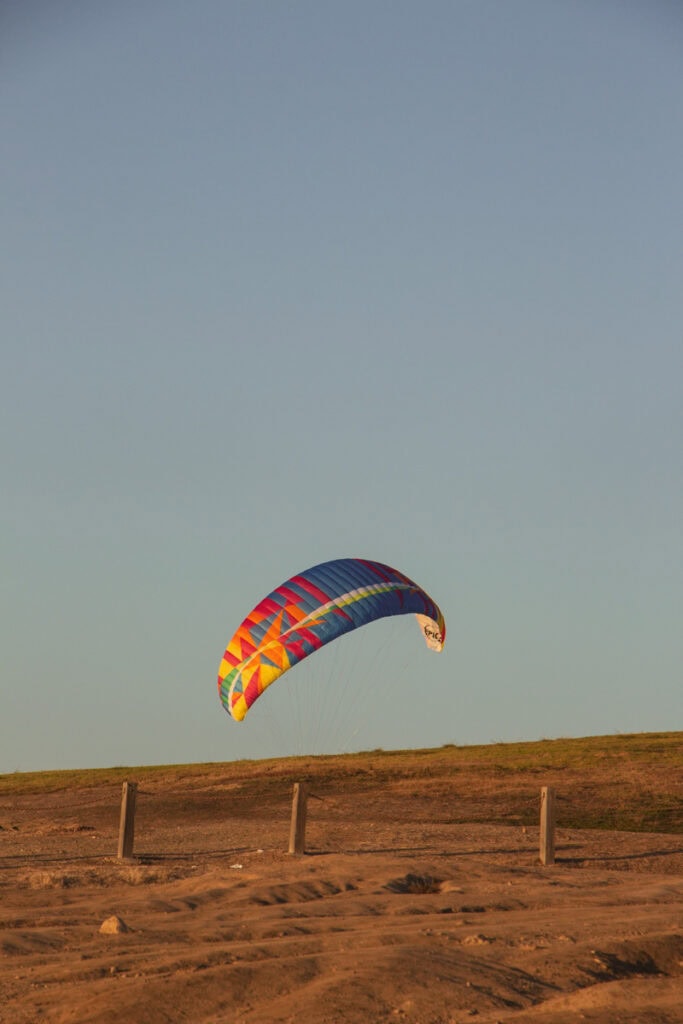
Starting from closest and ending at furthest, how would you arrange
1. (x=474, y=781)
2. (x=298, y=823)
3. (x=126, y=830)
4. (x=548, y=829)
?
(x=126, y=830) → (x=548, y=829) → (x=298, y=823) → (x=474, y=781)

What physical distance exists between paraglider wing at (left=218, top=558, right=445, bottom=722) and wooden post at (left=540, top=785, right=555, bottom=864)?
21.8ft

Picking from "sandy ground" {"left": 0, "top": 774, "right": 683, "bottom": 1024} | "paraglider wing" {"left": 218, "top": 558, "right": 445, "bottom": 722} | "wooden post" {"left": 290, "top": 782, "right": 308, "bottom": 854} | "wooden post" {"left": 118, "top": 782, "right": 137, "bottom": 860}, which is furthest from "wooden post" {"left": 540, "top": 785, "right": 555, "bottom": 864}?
"wooden post" {"left": 118, "top": 782, "right": 137, "bottom": 860}

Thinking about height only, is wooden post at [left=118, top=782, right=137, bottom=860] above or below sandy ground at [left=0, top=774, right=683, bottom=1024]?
above

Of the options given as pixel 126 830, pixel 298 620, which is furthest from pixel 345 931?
pixel 298 620

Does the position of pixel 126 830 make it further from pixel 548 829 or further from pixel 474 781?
pixel 474 781

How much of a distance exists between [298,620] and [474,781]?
1104 centimetres

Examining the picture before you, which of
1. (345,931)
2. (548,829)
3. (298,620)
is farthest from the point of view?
(298,620)

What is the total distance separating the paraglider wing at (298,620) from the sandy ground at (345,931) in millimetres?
3910

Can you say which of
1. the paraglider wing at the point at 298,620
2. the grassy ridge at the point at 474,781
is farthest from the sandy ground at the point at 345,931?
the grassy ridge at the point at 474,781

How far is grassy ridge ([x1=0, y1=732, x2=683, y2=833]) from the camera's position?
29922 mm

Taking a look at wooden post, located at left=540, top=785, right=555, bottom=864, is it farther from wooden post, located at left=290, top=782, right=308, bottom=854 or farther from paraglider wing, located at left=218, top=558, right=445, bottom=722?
paraglider wing, located at left=218, top=558, right=445, bottom=722

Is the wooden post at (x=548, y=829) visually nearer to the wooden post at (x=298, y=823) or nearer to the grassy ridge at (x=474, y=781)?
the wooden post at (x=298, y=823)

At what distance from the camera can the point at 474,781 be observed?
35.1 meters

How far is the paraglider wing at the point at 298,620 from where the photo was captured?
2680 centimetres
